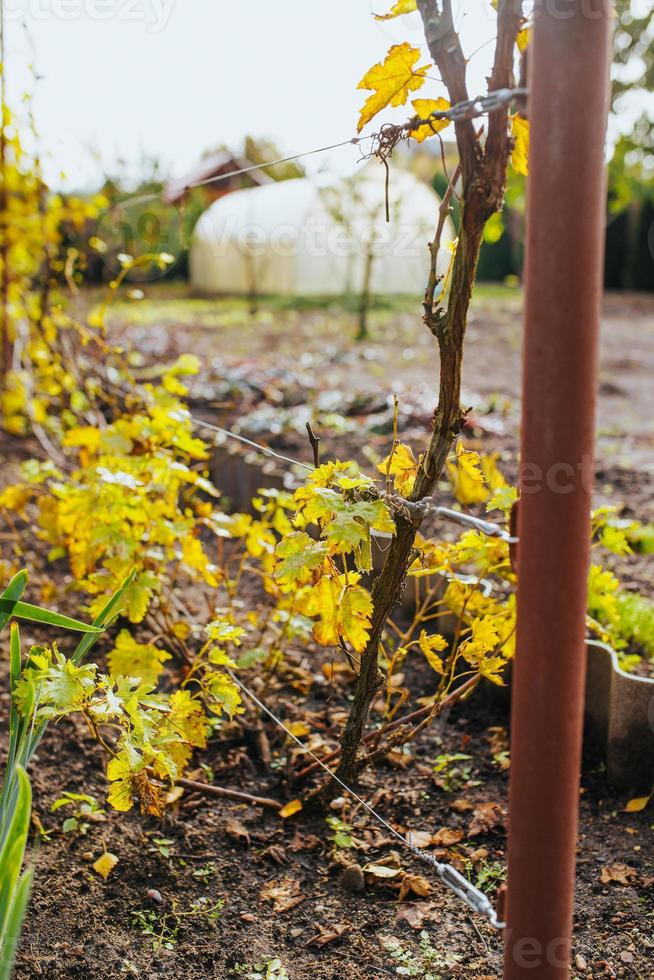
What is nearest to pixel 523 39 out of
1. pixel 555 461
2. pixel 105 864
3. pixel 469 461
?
pixel 469 461

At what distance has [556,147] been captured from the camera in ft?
3.52

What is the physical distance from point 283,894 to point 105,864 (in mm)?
391

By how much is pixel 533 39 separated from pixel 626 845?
65.7 inches

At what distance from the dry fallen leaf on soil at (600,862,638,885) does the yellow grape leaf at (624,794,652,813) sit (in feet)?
0.72

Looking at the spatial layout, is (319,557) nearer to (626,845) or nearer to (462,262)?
(462,262)

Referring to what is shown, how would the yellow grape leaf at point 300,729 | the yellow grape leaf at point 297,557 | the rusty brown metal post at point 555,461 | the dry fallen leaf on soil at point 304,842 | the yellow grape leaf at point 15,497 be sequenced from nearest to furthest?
the rusty brown metal post at point 555,461 < the yellow grape leaf at point 297,557 < the dry fallen leaf on soil at point 304,842 < the yellow grape leaf at point 300,729 < the yellow grape leaf at point 15,497

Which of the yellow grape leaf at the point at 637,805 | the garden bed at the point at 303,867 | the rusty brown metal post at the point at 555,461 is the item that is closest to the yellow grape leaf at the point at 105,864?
the garden bed at the point at 303,867

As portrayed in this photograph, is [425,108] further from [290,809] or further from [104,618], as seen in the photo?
[290,809]

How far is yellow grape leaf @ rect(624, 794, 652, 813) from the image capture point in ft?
6.79

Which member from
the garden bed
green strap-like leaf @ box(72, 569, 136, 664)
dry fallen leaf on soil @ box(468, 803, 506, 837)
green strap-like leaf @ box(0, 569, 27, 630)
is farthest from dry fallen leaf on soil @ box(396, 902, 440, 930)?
green strap-like leaf @ box(0, 569, 27, 630)

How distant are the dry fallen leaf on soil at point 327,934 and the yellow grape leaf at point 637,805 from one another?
0.78 m

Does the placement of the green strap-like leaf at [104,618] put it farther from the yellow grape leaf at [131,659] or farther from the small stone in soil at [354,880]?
the small stone in soil at [354,880]

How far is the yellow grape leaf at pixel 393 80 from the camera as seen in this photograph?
1.45 meters

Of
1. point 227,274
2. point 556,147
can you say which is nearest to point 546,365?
point 556,147
